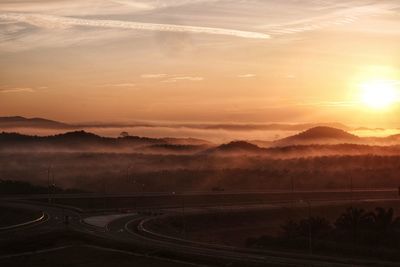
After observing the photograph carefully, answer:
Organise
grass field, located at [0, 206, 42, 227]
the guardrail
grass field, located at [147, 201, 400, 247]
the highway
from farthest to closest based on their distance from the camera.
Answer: grass field, located at [0, 206, 42, 227]
grass field, located at [147, 201, 400, 247]
the guardrail
the highway

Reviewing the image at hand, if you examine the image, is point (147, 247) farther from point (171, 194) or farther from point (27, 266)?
point (171, 194)

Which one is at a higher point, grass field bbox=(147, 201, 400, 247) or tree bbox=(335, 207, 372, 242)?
tree bbox=(335, 207, 372, 242)

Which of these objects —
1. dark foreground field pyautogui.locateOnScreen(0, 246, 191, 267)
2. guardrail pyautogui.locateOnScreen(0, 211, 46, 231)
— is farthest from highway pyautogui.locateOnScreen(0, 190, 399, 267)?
dark foreground field pyautogui.locateOnScreen(0, 246, 191, 267)

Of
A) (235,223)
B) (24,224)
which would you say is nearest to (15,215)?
(24,224)

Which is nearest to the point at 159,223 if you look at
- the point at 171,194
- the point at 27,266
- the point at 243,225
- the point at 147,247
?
the point at 243,225

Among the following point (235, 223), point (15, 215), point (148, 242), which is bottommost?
point (235, 223)

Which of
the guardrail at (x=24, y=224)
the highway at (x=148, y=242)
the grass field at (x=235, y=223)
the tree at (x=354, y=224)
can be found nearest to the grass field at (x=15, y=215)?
the guardrail at (x=24, y=224)

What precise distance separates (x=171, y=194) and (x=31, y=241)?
90538 mm

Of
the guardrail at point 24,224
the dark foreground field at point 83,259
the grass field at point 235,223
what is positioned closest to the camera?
the dark foreground field at point 83,259

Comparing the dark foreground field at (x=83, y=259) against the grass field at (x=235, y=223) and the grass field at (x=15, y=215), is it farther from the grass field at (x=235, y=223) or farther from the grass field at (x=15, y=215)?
the grass field at (x=15, y=215)

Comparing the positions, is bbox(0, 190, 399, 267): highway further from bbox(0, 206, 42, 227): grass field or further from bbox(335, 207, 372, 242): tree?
bbox(335, 207, 372, 242): tree

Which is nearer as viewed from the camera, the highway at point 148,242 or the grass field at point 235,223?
the highway at point 148,242

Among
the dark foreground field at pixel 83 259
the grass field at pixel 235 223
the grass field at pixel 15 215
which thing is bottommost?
A: the grass field at pixel 235 223

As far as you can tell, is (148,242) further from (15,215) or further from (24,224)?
(15,215)
